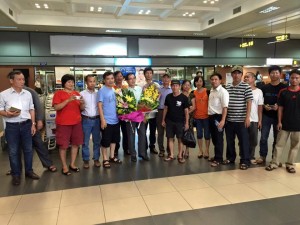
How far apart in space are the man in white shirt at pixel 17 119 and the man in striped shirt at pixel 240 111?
9.81ft

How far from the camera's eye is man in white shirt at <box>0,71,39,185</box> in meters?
3.35

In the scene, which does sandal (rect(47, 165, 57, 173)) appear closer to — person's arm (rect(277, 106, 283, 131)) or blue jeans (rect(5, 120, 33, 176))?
blue jeans (rect(5, 120, 33, 176))

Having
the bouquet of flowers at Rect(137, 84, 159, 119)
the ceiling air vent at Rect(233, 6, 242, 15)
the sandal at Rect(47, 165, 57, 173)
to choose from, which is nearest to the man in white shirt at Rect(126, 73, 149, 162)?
the bouquet of flowers at Rect(137, 84, 159, 119)

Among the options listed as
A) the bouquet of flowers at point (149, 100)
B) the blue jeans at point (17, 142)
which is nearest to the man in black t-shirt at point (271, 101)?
the bouquet of flowers at point (149, 100)

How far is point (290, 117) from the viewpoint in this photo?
3695 mm

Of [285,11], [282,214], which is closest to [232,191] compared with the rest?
[282,214]

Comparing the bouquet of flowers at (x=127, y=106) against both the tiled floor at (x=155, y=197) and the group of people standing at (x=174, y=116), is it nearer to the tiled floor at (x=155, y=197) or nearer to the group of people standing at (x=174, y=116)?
the group of people standing at (x=174, y=116)

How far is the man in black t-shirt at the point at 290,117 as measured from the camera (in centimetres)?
365

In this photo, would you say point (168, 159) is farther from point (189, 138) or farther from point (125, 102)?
point (125, 102)

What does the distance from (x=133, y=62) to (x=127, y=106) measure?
24.3 feet

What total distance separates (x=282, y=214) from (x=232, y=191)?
66 centimetres

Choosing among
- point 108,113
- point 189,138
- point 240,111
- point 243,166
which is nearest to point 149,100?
point 108,113

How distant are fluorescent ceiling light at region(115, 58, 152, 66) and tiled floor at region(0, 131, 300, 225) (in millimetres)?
7476

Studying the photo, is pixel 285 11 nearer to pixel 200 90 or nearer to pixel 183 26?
pixel 183 26
